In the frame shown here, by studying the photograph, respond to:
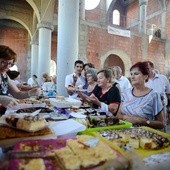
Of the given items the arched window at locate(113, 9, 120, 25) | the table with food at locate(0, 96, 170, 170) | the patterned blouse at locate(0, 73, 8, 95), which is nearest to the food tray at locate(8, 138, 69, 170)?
the table with food at locate(0, 96, 170, 170)

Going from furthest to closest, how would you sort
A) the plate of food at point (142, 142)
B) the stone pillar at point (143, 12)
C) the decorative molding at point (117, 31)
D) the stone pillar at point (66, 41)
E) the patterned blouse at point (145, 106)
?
the stone pillar at point (143, 12) < the decorative molding at point (117, 31) < the stone pillar at point (66, 41) < the patterned blouse at point (145, 106) < the plate of food at point (142, 142)

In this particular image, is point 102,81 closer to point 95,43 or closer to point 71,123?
point 71,123

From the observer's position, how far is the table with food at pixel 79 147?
894 millimetres

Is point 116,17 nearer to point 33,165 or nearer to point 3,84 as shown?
point 3,84

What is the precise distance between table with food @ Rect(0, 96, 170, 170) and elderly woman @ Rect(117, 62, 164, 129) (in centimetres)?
66

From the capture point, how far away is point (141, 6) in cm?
1684

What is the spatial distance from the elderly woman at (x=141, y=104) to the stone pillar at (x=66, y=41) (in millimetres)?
3137

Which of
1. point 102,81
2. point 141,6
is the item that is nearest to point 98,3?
point 141,6

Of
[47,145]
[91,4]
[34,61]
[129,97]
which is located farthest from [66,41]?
[91,4]

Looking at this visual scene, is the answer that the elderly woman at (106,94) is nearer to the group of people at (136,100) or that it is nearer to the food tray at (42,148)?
the group of people at (136,100)

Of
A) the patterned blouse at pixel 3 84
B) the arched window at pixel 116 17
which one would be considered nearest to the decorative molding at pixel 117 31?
the arched window at pixel 116 17

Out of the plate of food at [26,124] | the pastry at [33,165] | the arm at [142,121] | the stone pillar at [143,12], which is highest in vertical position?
the stone pillar at [143,12]

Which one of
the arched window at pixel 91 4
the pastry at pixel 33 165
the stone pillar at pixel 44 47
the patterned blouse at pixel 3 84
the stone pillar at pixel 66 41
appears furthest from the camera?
the arched window at pixel 91 4

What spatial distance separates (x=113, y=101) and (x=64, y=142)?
1.86m
